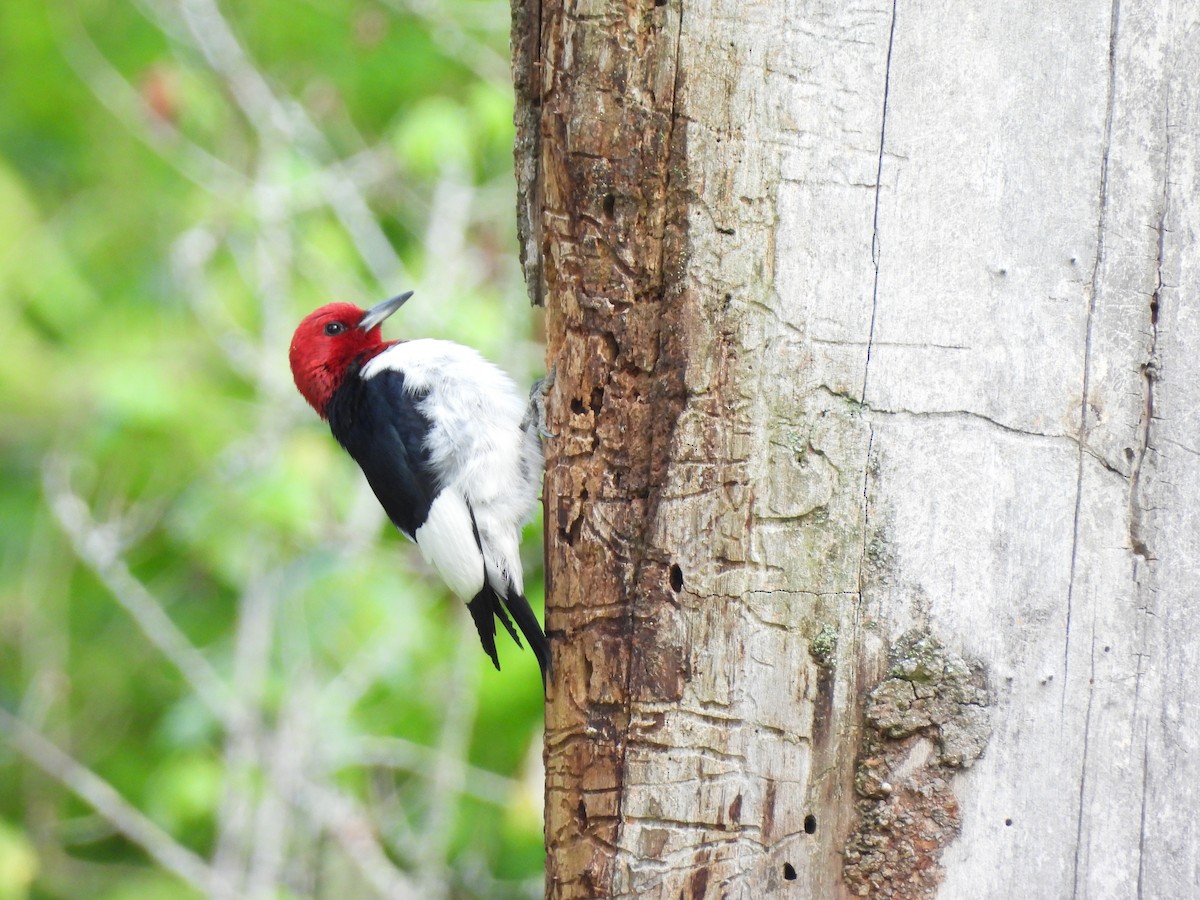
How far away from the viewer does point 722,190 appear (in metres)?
1.97

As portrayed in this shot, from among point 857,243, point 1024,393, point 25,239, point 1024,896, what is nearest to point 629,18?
point 857,243

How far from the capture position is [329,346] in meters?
3.67

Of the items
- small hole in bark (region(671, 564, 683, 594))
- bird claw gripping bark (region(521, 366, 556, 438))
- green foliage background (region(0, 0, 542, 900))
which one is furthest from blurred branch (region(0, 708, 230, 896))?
small hole in bark (region(671, 564, 683, 594))

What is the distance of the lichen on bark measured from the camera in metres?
1.83

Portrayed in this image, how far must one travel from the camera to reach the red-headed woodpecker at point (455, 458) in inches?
127

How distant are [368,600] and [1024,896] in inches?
130

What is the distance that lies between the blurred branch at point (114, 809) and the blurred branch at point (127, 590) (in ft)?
2.16

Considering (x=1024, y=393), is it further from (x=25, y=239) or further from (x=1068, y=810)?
(x=25, y=239)

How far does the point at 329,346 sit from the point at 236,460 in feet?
4.49

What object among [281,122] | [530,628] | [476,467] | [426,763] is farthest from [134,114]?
[530,628]

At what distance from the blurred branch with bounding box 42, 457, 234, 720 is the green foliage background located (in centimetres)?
2

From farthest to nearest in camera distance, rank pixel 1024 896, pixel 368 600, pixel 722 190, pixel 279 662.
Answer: pixel 279 662
pixel 368 600
pixel 722 190
pixel 1024 896

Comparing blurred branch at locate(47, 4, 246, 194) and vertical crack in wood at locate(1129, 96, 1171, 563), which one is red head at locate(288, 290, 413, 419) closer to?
blurred branch at locate(47, 4, 246, 194)

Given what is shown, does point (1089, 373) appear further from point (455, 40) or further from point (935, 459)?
point (455, 40)
